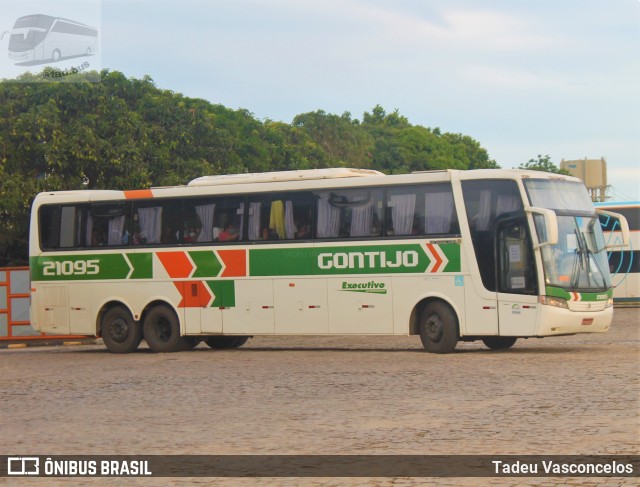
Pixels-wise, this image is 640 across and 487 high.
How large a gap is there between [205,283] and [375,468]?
1637 cm

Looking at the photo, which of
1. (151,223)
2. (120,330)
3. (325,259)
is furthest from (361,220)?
(120,330)

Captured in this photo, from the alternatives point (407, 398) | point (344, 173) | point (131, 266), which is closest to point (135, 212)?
point (131, 266)

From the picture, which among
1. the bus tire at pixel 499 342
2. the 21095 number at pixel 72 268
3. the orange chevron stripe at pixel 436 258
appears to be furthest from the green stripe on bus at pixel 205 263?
the bus tire at pixel 499 342

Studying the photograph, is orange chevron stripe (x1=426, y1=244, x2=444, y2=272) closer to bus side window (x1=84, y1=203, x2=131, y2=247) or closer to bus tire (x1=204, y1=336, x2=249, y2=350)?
bus tire (x1=204, y1=336, x2=249, y2=350)

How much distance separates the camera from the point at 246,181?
2580 cm

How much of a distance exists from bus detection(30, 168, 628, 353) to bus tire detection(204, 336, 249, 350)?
0.07 meters

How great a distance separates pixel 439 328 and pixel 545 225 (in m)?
2.81

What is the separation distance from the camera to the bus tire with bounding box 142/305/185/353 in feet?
86.1

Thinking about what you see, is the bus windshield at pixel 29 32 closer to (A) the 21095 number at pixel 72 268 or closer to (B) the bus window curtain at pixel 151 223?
(A) the 21095 number at pixel 72 268

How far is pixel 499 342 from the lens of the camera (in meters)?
24.7

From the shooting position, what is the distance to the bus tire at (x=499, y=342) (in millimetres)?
24547

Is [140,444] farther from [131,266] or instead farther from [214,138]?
[214,138]

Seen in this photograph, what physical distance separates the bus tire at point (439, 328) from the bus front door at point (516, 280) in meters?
0.91

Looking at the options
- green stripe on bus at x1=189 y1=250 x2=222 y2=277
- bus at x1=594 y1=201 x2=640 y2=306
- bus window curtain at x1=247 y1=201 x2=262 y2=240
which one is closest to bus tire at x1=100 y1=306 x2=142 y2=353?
green stripe on bus at x1=189 y1=250 x2=222 y2=277
